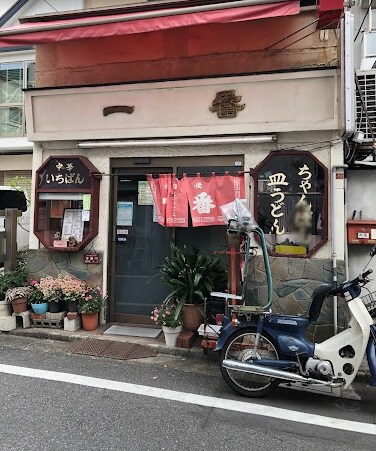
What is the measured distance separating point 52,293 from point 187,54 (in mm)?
5149

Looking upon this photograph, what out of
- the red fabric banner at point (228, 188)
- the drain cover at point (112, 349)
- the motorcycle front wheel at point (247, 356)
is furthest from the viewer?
the red fabric banner at point (228, 188)

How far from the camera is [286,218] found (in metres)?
6.57

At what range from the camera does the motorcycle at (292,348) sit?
14.4 feet

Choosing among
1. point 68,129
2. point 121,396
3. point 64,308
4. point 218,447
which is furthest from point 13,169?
point 218,447

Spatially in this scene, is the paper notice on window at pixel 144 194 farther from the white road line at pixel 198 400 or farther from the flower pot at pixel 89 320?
the white road line at pixel 198 400

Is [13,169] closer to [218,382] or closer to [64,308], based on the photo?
[64,308]

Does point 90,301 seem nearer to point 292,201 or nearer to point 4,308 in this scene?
point 4,308

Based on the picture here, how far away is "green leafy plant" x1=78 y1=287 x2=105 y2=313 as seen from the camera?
271 inches

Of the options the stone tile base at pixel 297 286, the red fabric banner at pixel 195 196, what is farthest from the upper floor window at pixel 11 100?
the stone tile base at pixel 297 286

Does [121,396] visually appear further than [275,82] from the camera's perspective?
No

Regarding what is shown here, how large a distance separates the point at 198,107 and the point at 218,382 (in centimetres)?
460

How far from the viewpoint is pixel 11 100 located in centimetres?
1281

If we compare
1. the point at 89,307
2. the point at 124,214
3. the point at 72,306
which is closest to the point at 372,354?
the point at 89,307

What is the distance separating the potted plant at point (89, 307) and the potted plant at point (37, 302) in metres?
0.71
